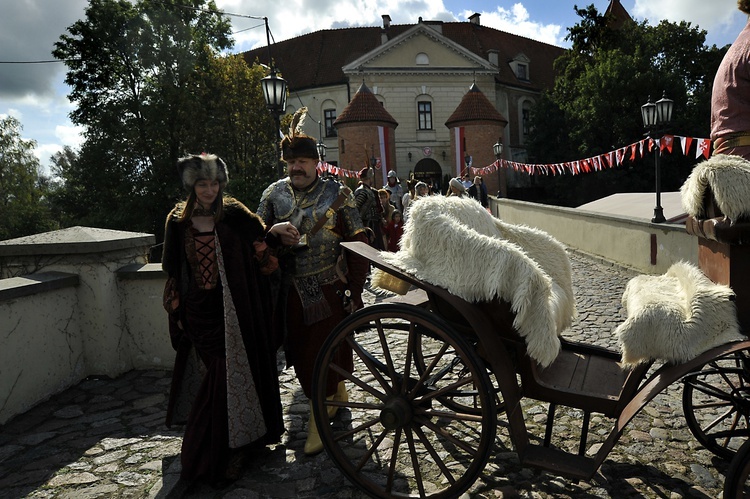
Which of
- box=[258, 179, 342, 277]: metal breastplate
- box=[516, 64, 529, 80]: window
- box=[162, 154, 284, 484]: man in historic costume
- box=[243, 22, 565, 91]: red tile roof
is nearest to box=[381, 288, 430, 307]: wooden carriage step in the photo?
box=[258, 179, 342, 277]: metal breastplate

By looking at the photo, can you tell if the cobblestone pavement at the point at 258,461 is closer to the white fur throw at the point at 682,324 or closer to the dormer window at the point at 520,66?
the white fur throw at the point at 682,324

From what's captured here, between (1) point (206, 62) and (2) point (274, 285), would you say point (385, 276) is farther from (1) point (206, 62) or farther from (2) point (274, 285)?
(1) point (206, 62)

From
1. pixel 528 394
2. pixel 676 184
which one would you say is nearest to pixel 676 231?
pixel 528 394

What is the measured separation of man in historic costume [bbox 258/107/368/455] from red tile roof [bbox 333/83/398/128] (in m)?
30.1

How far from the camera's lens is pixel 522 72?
4444cm

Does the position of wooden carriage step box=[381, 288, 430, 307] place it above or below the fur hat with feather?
below

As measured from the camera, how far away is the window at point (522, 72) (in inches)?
1732

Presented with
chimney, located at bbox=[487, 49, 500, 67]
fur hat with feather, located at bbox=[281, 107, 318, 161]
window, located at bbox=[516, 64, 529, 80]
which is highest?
chimney, located at bbox=[487, 49, 500, 67]

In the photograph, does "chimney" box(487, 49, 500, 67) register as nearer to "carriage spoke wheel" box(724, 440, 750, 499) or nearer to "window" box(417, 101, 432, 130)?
"window" box(417, 101, 432, 130)

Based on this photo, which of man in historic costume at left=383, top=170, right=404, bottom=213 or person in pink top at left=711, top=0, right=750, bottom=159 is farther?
man in historic costume at left=383, top=170, right=404, bottom=213

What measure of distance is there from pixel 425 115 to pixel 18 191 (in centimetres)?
2888

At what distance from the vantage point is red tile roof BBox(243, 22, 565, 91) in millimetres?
41125

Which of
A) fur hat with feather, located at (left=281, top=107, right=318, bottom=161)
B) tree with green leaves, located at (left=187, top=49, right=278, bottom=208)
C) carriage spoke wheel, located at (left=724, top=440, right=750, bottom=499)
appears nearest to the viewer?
carriage spoke wheel, located at (left=724, top=440, right=750, bottom=499)

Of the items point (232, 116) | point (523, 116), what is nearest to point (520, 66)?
point (523, 116)
